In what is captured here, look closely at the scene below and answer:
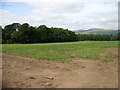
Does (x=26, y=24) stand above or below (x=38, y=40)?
above

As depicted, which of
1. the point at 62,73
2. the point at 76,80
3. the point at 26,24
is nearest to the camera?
the point at 76,80

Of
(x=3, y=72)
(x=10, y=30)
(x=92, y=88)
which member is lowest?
(x=92, y=88)

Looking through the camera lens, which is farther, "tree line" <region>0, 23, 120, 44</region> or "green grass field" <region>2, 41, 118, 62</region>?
"tree line" <region>0, 23, 120, 44</region>

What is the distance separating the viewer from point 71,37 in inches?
1833

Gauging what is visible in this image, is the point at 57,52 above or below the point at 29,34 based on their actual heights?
below

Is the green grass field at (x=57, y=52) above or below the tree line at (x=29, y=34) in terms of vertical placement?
below

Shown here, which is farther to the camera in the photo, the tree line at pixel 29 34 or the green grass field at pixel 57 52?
the tree line at pixel 29 34

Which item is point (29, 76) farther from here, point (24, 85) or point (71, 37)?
point (71, 37)

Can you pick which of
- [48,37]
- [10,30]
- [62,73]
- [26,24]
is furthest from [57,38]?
[62,73]

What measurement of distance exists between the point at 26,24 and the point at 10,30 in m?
6.36

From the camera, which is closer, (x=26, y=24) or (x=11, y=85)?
(x=11, y=85)

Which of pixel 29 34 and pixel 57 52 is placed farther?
pixel 29 34

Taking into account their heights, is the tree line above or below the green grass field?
above

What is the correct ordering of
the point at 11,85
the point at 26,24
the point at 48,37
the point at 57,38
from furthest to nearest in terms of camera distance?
the point at 57,38
the point at 48,37
the point at 26,24
the point at 11,85
